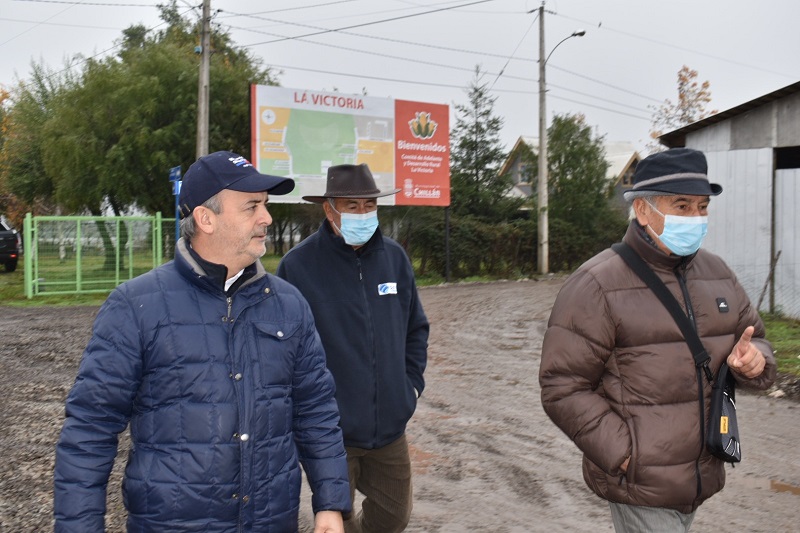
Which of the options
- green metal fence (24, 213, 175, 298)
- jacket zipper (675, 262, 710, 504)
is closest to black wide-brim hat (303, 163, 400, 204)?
jacket zipper (675, 262, 710, 504)

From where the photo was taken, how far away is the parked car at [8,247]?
89.0 feet

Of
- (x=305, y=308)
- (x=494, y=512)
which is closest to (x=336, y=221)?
(x=305, y=308)

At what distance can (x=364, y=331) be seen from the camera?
13.2ft

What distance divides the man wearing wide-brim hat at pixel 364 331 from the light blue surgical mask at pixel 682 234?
4.78 feet

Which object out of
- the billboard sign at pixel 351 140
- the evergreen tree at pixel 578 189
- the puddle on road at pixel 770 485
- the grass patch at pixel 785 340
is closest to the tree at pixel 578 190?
the evergreen tree at pixel 578 189

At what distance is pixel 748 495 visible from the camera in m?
5.66

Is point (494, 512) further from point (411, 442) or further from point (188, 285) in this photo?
point (188, 285)

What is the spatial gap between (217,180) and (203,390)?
0.68 meters

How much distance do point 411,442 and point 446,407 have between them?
1.51 metres

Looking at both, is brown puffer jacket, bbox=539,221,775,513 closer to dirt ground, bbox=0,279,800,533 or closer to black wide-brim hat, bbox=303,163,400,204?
black wide-brim hat, bbox=303,163,400,204

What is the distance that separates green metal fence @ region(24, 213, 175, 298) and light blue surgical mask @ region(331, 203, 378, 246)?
687 inches

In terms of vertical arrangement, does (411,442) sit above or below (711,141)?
below

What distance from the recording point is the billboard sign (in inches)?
882

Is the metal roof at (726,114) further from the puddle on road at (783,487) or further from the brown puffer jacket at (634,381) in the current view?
the brown puffer jacket at (634,381)
